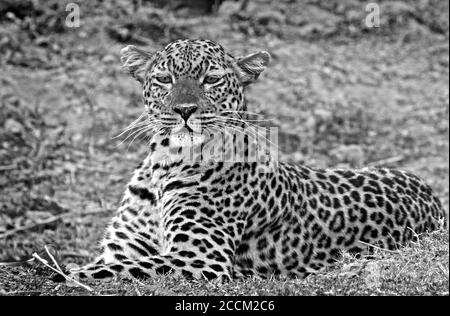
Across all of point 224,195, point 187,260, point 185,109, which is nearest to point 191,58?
point 185,109

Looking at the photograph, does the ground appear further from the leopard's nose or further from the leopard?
the leopard's nose

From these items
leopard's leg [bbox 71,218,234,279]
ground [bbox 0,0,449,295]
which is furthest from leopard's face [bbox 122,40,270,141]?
ground [bbox 0,0,449,295]

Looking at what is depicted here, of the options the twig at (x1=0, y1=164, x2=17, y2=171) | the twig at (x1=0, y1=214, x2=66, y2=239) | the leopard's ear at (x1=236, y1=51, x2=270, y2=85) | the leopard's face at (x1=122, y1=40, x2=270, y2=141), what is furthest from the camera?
the twig at (x1=0, y1=164, x2=17, y2=171)

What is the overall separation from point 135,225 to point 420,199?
11.2ft

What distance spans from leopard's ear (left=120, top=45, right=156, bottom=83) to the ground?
1084 mm

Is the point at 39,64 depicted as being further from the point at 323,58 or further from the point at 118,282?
the point at 118,282

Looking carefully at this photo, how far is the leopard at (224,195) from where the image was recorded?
862 centimetres

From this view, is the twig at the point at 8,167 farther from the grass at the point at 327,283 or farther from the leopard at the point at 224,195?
the grass at the point at 327,283

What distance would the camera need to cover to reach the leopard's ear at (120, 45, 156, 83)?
9.49 metres

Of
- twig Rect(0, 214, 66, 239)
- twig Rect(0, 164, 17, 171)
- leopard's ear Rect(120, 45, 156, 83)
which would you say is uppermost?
leopard's ear Rect(120, 45, 156, 83)

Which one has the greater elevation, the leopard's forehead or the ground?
the leopard's forehead

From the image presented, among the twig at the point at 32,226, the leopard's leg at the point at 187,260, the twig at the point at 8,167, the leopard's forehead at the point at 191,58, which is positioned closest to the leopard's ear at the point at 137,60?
the leopard's forehead at the point at 191,58

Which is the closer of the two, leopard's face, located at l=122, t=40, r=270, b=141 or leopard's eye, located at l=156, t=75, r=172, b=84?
leopard's face, located at l=122, t=40, r=270, b=141
